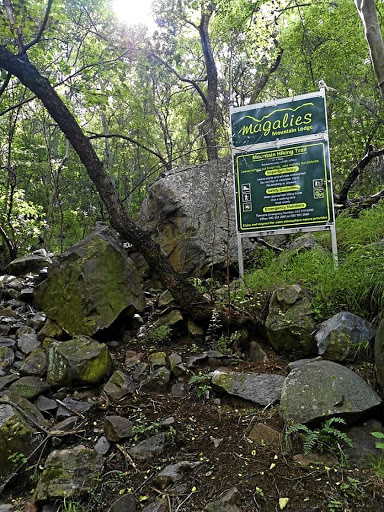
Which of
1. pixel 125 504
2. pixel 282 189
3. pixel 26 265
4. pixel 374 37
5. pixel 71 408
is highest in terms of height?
pixel 374 37

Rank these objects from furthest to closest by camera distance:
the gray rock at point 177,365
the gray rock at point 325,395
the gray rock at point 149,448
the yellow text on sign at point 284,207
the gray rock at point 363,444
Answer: the yellow text on sign at point 284,207 → the gray rock at point 177,365 → the gray rock at point 149,448 → the gray rock at point 325,395 → the gray rock at point 363,444

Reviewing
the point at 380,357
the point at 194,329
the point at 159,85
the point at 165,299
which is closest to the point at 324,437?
the point at 380,357

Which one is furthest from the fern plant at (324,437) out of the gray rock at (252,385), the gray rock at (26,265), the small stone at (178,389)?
the gray rock at (26,265)

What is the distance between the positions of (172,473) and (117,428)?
702mm

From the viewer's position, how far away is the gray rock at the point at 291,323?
11.9 feet

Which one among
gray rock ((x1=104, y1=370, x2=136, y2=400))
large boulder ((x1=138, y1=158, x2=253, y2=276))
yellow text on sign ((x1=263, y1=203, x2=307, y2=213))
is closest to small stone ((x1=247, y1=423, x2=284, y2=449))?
gray rock ((x1=104, y1=370, x2=136, y2=400))

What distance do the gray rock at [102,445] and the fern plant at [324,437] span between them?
4.58 ft

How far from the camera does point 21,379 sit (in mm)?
3639

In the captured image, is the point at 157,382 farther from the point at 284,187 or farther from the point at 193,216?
the point at 193,216

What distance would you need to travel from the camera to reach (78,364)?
367 cm

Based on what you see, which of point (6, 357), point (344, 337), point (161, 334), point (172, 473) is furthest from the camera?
point (161, 334)

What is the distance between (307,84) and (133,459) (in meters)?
12.7

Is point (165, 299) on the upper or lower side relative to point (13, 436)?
upper

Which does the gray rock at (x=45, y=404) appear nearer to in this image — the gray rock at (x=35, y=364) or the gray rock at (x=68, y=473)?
the gray rock at (x=35, y=364)
